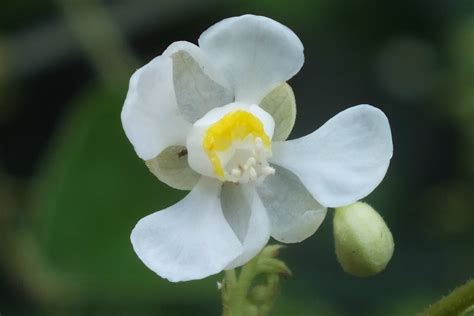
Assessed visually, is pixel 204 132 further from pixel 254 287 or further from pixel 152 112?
pixel 254 287

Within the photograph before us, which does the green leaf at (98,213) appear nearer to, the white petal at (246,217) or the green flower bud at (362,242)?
the white petal at (246,217)

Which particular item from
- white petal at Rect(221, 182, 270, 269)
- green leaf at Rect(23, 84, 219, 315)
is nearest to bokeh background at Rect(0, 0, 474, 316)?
green leaf at Rect(23, 84, 219, 315)

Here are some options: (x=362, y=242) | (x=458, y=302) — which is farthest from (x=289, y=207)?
(x=458, y=302)

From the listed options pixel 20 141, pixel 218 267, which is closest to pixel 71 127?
pixel 20 141

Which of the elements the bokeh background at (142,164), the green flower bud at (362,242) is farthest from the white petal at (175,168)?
the bokeh background at (142,164)

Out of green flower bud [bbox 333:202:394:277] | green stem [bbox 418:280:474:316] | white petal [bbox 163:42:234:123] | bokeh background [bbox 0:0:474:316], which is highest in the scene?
white petal [bbox 163:42:234:123]

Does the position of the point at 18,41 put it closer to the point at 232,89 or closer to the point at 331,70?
the point at 331,70

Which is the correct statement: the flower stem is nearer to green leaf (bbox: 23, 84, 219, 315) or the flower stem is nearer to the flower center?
the flower center

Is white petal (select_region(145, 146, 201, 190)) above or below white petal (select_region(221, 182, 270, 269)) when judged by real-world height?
above
